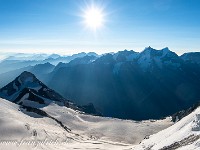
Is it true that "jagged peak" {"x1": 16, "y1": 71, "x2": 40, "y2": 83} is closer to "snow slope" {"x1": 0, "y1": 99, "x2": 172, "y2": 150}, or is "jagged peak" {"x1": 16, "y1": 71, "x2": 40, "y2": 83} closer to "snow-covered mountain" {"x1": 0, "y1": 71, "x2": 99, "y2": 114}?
"snow-covered mountain" {"x1": 0, "y1": 71, "x2": 99, "y2": 114}

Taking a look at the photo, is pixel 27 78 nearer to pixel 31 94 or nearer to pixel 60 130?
pixel 31 94

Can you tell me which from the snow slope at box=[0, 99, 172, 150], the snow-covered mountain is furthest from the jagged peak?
the snow slope at box=[0, 99, 172, 150]

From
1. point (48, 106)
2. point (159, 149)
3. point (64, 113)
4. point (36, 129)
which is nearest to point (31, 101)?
point (48, 106)

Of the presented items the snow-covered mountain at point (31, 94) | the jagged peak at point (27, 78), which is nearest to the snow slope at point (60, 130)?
the snow-covered mountain at point (31, 94)

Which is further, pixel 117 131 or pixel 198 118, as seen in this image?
pixel 117 131

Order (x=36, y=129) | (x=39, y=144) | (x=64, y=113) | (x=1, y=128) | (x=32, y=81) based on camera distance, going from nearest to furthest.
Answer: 1. (x=39, y=144)
2. (x=1, y=128)
3. (x=36, y=129)
4. (x=64, y=113)
5. (x=32, y=81)

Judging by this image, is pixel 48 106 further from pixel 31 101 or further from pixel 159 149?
pixel 159 149

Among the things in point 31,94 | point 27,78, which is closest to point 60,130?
point 31,94

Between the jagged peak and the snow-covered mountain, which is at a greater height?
the jagged peak

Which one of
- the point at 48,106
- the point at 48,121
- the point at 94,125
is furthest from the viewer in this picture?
the point at 48,106
